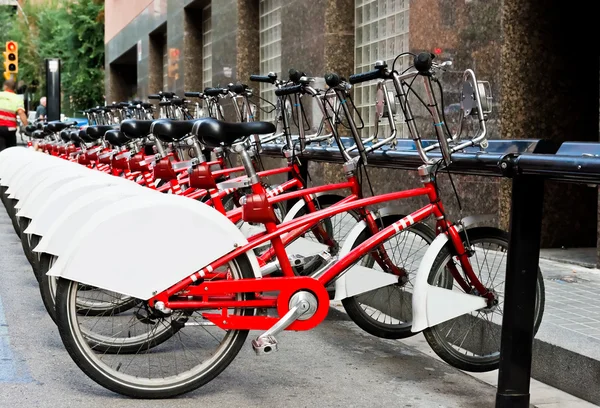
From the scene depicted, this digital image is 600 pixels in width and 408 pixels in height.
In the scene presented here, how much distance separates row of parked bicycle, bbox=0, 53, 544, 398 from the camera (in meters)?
4.78

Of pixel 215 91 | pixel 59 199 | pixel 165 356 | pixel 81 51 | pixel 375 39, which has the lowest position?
pixel 165 356

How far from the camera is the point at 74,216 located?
5223mm

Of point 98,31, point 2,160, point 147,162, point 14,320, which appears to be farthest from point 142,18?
point 14,320

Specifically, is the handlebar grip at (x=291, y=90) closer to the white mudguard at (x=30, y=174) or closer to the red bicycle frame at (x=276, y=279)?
the red bicycle frame at (x=276, y=279)


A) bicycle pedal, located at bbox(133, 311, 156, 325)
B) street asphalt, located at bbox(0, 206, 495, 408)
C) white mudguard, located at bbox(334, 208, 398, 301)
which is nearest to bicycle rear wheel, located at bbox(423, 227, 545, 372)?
street asphalt, located at bbox(0, 206, 495, 408)

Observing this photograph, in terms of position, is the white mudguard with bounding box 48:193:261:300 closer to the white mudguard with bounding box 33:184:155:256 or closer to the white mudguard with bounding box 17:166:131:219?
the white mudguard with bounding box 33:184:155:256

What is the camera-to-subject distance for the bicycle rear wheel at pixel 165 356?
4746 mm

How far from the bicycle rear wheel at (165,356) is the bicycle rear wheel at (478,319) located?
1.00 m

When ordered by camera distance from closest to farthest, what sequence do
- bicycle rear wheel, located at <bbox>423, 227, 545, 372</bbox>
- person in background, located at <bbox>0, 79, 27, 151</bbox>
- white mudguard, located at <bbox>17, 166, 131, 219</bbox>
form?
1. bicycle rear wheel, located at <bbox>423, 227, 545, 372</bbox>
2. white mudguard, located at <bbox>17, 166, 131, 219</bbox>
3. person in background, located at <bbox>0, 79, 27, 151</bbox>

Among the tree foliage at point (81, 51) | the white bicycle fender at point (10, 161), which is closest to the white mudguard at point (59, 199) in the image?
the white bicycle fender at point (10, 161)

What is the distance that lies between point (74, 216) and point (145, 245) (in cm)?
63

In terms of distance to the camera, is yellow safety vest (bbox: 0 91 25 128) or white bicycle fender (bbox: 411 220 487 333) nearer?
white bicycle fender (bbox: 411 220 487 333)

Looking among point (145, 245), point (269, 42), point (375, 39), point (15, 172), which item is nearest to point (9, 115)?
point (269, 42)

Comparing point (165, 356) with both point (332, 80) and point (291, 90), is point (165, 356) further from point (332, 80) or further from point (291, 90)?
point (291, 90)
